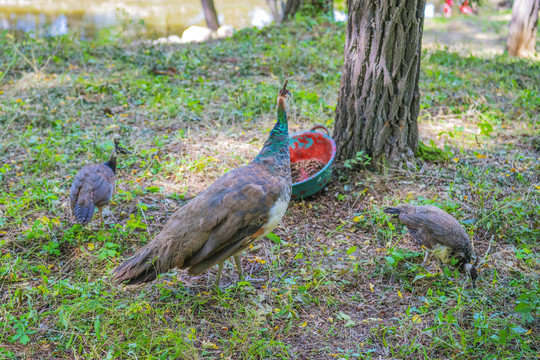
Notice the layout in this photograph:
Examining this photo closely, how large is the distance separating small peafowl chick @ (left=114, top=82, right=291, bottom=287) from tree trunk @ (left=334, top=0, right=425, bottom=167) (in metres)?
1.71

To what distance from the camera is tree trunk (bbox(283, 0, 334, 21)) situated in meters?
11.8

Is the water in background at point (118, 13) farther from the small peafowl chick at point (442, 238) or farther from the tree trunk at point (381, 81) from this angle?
the small peafowl chick at point (442, 238)

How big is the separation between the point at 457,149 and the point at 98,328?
4.60 m

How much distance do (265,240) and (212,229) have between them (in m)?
1.08

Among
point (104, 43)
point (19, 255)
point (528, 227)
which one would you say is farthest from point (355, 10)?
point (104, 43)

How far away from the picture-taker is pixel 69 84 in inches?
301

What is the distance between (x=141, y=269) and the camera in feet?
11.7

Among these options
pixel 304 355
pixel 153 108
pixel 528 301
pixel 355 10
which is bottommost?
pixel 304 355

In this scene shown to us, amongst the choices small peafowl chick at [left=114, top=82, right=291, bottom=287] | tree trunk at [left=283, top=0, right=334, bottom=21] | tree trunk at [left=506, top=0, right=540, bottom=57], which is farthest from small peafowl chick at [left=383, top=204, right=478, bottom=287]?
tree trunk at [left=283, top=0, right=334, bottom=21]

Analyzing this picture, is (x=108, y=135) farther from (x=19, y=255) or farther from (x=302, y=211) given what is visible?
(x=302, y=211)

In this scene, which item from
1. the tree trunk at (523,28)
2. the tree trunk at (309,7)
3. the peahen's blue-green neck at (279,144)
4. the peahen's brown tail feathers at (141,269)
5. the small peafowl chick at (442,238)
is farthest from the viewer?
the tree trunk at (309,7)

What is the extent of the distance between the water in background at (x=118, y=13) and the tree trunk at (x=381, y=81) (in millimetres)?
10287

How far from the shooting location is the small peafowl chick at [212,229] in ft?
11.8

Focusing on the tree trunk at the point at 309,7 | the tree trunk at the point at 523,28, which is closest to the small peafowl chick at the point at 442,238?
the tree trunk at the point at 523,28
